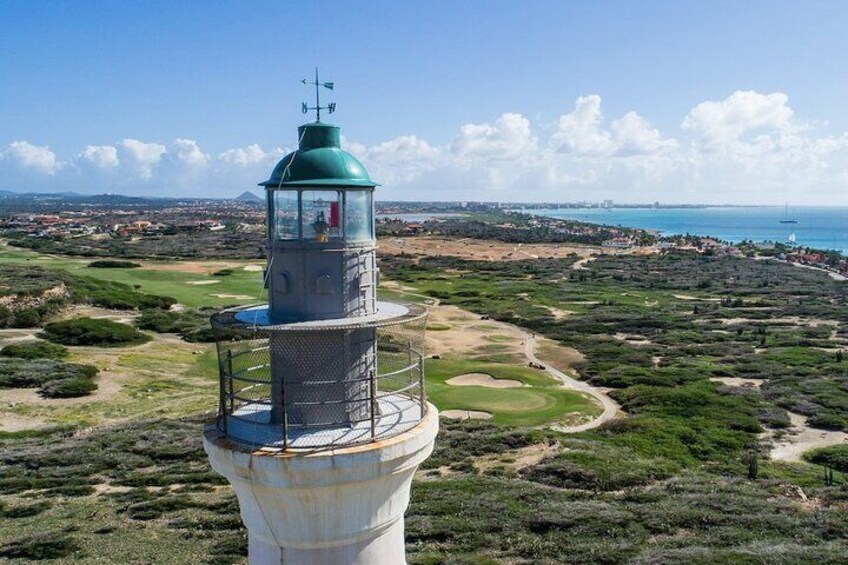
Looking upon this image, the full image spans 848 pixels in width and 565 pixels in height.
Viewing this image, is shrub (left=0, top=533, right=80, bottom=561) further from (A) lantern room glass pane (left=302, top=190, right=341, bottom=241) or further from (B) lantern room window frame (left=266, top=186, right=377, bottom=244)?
(A) lantern room glass pane (left=302, top=190, right=341, bottom=241)

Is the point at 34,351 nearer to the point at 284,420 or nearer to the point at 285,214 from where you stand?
the point at 285,214

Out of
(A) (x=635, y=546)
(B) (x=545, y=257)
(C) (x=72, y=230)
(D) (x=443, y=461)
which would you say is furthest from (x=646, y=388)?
(C) (x=72, y=230)

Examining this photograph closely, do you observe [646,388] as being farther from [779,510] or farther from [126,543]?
[126,543]

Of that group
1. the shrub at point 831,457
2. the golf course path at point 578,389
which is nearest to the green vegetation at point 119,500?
the golf course path at point 578,389

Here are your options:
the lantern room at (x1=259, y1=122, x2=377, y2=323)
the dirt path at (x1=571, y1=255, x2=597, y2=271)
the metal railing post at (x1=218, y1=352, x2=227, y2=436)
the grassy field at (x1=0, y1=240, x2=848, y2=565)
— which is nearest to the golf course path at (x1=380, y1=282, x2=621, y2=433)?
A: the grassy field at (x1=0, y1=240, x2=848, y2=565)

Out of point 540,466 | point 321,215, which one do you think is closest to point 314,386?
point 321,215

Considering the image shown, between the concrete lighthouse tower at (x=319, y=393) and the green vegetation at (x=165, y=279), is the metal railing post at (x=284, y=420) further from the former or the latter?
the green vegetation at (x=165, y=279)
